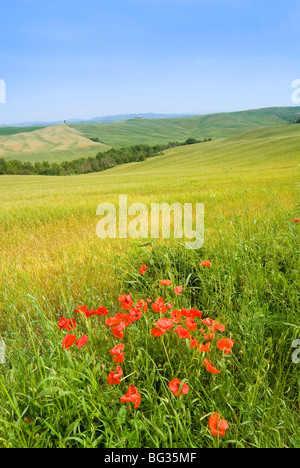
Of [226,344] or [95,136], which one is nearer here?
[226,344]

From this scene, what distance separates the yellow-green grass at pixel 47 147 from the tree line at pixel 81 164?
1981 cm

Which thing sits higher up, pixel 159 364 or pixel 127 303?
pixel 127 303

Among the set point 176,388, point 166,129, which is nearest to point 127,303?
point 176,388

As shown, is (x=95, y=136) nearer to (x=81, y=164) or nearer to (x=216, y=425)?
(x=81, y=164)

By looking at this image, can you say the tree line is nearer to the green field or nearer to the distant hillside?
the green field

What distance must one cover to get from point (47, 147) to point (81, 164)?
144 ft

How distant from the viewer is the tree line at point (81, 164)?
67688mm

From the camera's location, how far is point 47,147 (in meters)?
116

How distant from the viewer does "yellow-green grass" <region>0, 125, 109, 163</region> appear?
328ft


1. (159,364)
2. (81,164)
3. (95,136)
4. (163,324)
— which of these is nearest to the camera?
(163,324)

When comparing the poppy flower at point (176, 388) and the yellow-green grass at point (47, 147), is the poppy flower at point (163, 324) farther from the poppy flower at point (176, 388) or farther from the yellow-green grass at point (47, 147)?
the yellow-green grass at point (47, 147)

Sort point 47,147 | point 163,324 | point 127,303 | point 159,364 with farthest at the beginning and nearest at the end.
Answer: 1. point 47,147
2. point 127,303
3. point 159,364
4. point 163,324

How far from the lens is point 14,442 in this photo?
1146 millimetres
